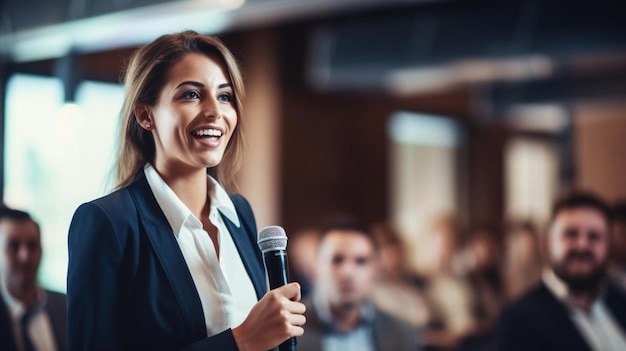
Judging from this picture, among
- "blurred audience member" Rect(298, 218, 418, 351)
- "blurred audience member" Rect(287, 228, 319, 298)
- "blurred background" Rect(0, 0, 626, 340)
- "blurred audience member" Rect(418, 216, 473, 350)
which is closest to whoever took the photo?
"blurred background" Rect(0, 0, 626, 340)

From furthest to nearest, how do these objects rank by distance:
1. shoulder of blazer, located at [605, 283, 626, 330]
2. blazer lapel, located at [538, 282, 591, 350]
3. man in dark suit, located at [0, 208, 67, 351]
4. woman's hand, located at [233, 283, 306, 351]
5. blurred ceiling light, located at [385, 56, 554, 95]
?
blurred ceiling light, located at [385, 56, 554, 95] < shoulder of blazer, located at [605, 283, 626, 330] < blazer lapel, located at [538, 282, 591, 350] < man in dark suit, located at [0, 208, 67, 351] < woman's hand, located at [233, 283, 306, 351]

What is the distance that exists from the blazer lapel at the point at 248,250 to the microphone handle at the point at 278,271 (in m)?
0.12

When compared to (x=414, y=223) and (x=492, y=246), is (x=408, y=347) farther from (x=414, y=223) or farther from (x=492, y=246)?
(x=414, y=223)

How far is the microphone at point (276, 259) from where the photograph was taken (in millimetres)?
1388

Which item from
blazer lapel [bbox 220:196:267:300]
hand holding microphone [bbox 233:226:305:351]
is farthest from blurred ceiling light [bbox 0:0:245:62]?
hand holding microphone [bbox 233:226:305:351]

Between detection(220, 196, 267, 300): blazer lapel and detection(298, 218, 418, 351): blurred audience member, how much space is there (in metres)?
2.04

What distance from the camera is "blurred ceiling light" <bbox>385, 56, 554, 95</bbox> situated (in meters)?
6.24

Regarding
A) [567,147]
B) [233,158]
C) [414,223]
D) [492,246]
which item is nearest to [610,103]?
[567,147]

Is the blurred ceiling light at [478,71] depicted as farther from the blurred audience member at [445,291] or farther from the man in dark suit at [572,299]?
the man in dark suit at [572,299]

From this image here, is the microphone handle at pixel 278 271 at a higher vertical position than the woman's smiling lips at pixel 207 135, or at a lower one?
lower

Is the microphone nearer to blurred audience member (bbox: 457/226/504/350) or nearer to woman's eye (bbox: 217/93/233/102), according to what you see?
woman's eye (bbox: 217/93/233/102)

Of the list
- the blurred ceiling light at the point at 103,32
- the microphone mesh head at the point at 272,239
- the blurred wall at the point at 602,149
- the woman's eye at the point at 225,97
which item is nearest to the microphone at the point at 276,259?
Result: the microphone mesh head at the point at 272,239

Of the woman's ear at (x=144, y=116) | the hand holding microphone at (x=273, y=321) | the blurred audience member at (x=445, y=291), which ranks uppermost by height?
the woman's ear at (x=144, y=116)

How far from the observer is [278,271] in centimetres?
139
